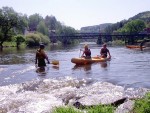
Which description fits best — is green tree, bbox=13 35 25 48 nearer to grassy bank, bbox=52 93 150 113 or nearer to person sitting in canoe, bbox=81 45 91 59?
person sitting in canoe, bbox=81 45 91 59

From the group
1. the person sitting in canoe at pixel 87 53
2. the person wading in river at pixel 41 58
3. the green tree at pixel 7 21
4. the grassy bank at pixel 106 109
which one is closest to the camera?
the grassy bank at pixel 106 109

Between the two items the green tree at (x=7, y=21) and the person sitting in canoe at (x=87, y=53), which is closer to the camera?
the person sitting in canoe at (x=87, y=53)

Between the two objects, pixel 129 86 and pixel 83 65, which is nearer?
pixel 129 86

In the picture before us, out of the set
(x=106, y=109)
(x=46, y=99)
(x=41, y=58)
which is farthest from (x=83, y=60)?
(x=106, y=109)

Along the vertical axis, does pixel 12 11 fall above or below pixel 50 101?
above

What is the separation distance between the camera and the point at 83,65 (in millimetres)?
24328

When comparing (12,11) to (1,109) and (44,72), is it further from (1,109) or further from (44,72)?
(1,109)

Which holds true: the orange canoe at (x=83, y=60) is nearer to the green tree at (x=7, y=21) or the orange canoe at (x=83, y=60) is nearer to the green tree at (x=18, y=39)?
the green tree at (x=7, y=21)

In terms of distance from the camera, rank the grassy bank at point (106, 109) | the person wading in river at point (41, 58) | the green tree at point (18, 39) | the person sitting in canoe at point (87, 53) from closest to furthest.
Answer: the grassy bank at point (106, 109), the person wading in river at point (41, 58), the person sitting in canoe at point (87, 53), the green tree at point (18, 39)

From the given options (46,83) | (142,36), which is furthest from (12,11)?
(46,83)

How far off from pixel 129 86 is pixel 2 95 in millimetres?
6107

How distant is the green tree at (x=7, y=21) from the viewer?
77.8 metres

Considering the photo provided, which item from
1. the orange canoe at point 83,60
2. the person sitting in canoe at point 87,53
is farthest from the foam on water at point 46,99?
the person sitting in canoe at point 87,53

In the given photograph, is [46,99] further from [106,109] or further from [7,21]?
[7,21]
